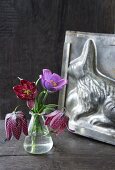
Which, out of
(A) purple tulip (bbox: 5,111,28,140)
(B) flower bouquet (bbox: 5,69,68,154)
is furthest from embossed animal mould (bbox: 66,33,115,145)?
(A) purple tulip (bbox: 5,111,28,140)

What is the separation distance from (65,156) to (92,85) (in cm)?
25

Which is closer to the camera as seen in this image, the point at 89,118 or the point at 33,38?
the point at 89,118

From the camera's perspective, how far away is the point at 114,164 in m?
0.89

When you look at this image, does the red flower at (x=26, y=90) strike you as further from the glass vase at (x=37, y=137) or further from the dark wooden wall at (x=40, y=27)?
the dark wooden wall at (x=40, y=27)

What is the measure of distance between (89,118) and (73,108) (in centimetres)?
8

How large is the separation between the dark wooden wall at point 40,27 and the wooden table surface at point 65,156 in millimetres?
316

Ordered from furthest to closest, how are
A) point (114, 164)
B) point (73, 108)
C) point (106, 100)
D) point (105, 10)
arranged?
point (105, 10), point (73, 108), point (106, 100), point (114, 164)

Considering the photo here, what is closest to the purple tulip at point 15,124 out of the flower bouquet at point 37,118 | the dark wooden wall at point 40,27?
the flower bouquet at point 37,118

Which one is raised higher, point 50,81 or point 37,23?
point 37,23

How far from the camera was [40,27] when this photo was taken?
1.23m

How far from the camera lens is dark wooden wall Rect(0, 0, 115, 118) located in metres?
1.22

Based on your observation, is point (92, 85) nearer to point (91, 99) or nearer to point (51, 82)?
point (91, 99)

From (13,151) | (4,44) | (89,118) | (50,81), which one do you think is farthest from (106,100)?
(4,44)

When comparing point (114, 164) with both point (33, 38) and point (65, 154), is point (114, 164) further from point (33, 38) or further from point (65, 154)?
point (33, 38)
